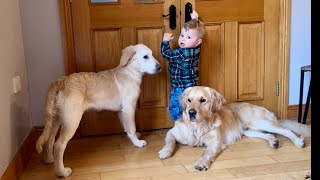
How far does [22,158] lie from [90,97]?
0.60 metres

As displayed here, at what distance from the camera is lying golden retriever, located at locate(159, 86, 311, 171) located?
2477 mm

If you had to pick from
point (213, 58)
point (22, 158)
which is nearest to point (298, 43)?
point (213, 58)

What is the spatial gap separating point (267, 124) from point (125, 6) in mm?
1447

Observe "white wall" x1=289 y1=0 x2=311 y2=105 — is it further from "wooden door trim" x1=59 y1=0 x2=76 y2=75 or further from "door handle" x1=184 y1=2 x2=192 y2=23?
"wooden door trim" x1=59 y1=0 x2=76 y2=75

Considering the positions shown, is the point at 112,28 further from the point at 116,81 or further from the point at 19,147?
the point at 19,147

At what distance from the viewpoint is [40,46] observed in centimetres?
274

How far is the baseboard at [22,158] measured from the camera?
2062 mm

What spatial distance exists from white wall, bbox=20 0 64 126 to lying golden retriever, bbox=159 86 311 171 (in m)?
1.03

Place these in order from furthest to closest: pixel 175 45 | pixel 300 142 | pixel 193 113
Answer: pixel 175 45 → pixel 300 142 → pixel 193 113

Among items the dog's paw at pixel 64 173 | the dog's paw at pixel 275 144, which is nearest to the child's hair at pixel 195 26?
the dog's paw at pixel 275 144

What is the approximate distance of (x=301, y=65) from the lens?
3.21 m

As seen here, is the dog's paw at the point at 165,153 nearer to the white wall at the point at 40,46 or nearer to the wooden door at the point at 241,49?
the wooden door at the point at 241,49

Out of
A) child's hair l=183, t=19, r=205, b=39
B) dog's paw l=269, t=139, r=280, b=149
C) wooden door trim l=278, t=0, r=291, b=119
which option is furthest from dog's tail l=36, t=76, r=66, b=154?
wooden door trim l=278, t=0, r=291, b=119

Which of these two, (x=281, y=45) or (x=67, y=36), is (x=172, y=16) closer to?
(x=67, y=36)
